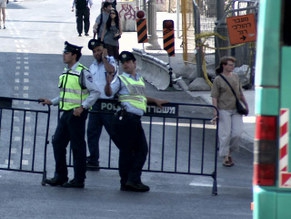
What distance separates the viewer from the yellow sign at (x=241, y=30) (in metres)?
18.9

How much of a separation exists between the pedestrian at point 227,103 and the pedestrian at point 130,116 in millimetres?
2343

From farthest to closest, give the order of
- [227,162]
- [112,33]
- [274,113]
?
[112,33]
[227,162]
[274,113]

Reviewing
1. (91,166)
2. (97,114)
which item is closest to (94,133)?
(97,114)

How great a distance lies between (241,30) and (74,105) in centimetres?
774

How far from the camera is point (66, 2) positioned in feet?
196

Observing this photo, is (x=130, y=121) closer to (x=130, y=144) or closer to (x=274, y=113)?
(x=130, y=144)

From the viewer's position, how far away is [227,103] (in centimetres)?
1423

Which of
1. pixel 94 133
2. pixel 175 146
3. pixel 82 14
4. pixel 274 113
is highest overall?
pixel 82 14

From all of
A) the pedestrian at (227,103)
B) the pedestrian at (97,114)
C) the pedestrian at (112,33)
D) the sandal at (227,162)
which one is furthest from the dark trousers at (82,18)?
the pedestrian at (97,114)

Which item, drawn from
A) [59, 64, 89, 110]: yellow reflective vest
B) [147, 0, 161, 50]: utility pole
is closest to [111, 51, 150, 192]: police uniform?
[59, 64, 89, 110]: yellow reflective vest

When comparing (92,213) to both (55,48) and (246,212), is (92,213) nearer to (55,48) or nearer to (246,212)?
(246,212)

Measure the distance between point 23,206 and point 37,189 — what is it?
A: 125 cm

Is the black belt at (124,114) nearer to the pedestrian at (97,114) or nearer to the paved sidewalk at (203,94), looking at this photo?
the pedestrian at (97,114)

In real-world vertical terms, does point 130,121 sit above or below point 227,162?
above
